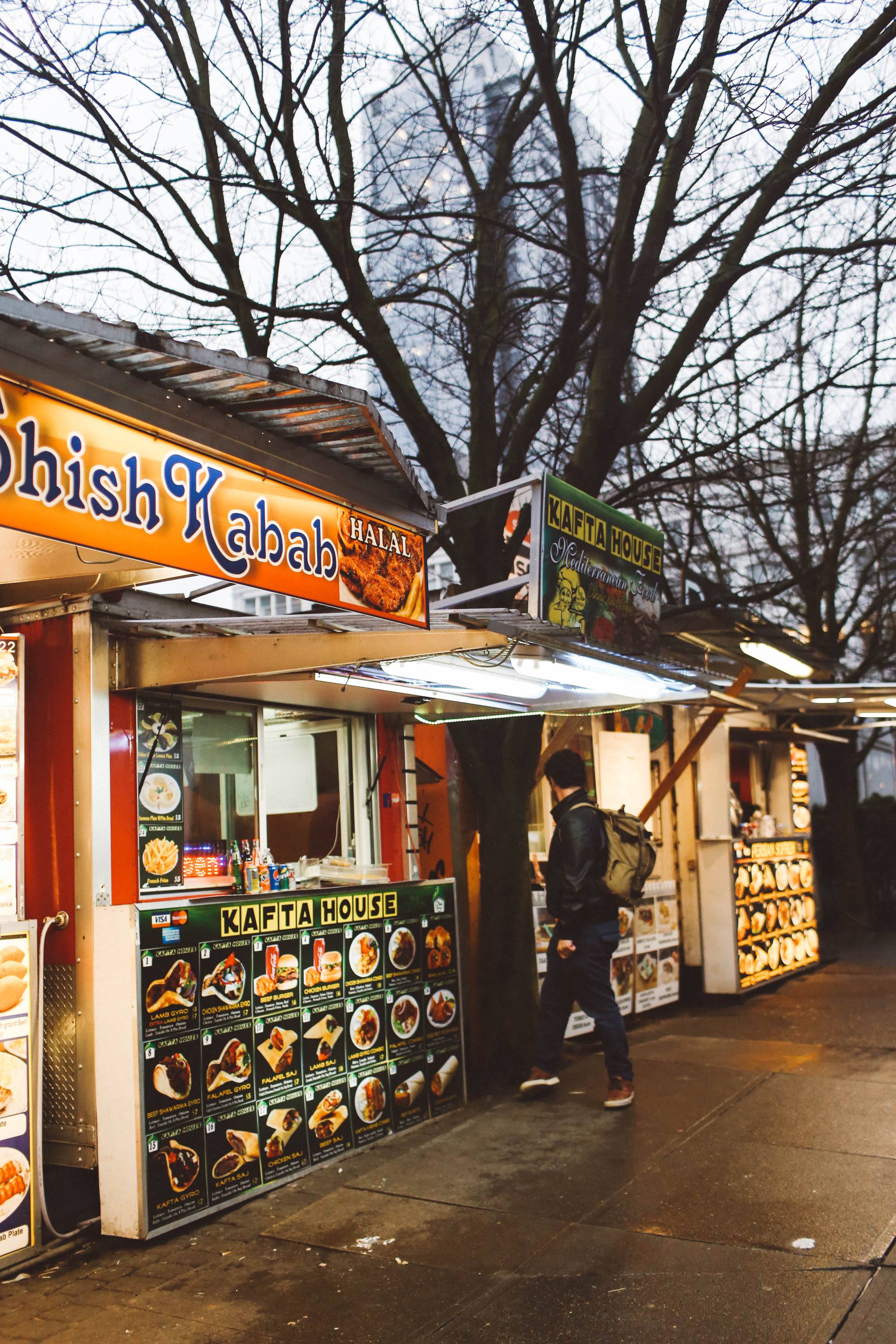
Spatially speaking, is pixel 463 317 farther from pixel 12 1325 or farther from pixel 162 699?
pixel 12 1325

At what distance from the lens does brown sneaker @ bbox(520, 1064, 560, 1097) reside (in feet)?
24.0

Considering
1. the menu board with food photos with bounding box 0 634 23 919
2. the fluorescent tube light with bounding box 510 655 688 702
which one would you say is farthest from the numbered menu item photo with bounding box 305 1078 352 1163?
the fluorescent tube light with bounding box 510 655 688 702

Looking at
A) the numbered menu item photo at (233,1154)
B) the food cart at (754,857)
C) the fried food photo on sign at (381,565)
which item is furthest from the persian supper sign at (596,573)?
the food cart at (754,857)

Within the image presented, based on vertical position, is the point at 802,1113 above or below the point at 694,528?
below

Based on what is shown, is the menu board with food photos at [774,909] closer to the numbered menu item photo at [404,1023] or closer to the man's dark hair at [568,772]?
the man's dark hair at [568,772]

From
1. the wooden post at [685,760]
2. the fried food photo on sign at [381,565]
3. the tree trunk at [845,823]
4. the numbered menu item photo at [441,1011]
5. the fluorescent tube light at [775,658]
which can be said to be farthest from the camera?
the tree trunk at [845,823]

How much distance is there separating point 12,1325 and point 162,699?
3.15 meters

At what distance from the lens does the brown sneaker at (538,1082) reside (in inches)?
288

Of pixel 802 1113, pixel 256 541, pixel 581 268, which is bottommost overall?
pixel 802 1113

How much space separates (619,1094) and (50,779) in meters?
4.02

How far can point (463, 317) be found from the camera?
361 inches

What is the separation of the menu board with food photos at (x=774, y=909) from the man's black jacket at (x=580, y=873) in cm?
434

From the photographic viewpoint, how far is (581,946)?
711cm

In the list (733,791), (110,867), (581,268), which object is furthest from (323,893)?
(733,791)
